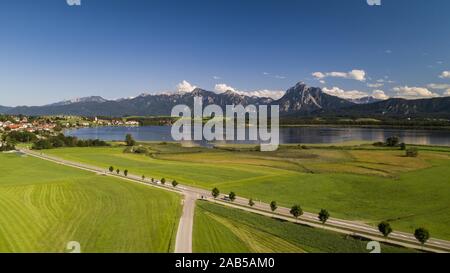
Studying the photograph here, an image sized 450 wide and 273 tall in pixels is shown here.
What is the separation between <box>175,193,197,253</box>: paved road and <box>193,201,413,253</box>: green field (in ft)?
1.74

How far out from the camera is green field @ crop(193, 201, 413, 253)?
92.6 feet

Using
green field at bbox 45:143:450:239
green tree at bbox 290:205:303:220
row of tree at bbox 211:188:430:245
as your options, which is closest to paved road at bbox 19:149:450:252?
row of tree at bbox 211:188:430:245

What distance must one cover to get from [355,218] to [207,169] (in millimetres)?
37732

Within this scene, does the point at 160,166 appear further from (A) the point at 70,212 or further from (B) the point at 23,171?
(A) the point at 70,212

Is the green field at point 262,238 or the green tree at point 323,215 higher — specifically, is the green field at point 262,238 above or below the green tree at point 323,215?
below

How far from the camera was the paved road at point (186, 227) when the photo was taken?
27.9 m

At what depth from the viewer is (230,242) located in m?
29.5

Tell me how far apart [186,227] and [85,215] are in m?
10.8

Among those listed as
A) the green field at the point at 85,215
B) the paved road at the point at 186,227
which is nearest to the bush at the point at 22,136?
the green field at the point at 85,215

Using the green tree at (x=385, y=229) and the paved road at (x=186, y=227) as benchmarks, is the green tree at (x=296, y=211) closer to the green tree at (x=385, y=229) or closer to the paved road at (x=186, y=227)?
the green tree at (x=385, y=229)

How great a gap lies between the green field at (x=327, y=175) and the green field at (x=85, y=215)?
472 inches

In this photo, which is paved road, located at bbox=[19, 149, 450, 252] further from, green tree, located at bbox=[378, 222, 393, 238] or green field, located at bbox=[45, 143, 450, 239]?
green field, located at bbox=[45, 143, 450, 239]

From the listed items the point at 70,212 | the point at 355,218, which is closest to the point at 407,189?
the point at 355,218
